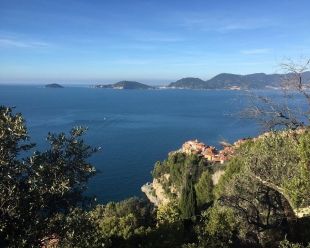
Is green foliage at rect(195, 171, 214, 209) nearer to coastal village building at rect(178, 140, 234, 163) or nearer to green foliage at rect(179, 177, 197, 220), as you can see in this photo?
green foliage at rect(179, 177, 197, 220)

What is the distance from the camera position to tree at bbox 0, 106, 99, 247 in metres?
4.70

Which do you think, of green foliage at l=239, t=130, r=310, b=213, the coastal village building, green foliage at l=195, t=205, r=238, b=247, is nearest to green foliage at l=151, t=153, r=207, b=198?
the coastal village building

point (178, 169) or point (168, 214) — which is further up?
point (168, 214)

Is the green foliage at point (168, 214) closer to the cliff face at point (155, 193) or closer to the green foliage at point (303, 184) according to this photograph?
the green foliage at point (303, 184)

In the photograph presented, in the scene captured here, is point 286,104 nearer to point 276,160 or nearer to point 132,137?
point 276,160

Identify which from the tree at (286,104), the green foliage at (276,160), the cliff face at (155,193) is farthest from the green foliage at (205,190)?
the tree at (286,104)

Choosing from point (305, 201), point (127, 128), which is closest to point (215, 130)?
point (127, 128)

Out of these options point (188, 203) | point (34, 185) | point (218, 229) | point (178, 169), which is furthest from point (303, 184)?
point (178, 169)

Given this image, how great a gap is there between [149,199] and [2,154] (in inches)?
1243

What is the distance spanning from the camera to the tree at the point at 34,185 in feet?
15.4

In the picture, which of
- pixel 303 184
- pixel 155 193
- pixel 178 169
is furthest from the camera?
pixel 178 169

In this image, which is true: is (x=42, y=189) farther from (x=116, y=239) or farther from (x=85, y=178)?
(x=116, y=239)

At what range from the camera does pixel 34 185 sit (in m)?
5.13

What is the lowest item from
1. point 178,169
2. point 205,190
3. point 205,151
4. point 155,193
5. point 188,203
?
point 155,193
